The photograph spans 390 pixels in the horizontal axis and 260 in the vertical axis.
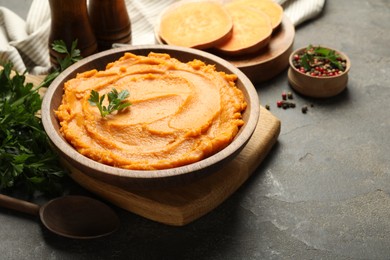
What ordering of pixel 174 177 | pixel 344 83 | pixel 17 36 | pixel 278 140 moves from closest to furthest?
pixel 174 177, pixel 278 140, pixel 344 83, pixel 17 36

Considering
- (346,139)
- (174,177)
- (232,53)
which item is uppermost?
(174,177)

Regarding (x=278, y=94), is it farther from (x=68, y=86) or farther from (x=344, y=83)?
(x=68, y=86)

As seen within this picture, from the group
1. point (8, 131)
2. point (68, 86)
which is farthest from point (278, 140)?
point (8, 131)

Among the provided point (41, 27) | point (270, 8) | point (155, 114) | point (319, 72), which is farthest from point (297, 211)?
point (41, 27)

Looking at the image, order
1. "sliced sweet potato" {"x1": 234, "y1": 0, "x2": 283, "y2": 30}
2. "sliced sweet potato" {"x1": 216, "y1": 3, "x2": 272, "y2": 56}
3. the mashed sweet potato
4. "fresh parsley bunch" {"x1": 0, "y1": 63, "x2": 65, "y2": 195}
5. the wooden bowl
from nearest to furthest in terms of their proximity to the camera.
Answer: the wooden bowl
the mashed sweet potato
"fresh parsley bunch" {"x1": 0, "y1": 63, "x2": 65, "y2": 195}
"sliced sweet potato" {"x1": 216, "y1": 3, "x2": 272, "y2": 56}
"sliced sweet potato" {"x1": 234, "y1": 0, "x2": 283, "y2": 30}

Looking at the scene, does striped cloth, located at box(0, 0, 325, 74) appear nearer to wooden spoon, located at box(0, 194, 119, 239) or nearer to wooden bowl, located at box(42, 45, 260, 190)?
wooden bowl, located at box(42, 45, 260, 190)

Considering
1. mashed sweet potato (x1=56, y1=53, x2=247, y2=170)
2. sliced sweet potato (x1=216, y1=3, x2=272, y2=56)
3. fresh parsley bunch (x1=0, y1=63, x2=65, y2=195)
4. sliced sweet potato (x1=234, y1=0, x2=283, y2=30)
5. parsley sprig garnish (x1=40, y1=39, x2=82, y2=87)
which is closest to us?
mashed sweet potato (x1=56, y1=53, x2=247, y2=170)

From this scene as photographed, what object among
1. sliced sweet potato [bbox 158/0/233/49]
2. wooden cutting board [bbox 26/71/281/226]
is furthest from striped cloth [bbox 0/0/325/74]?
wooden cutting board [bbox 26/71/281/226]

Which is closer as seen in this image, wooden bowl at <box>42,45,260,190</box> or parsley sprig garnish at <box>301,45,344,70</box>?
wooden bowl at <box>42,45,260,190</box>
